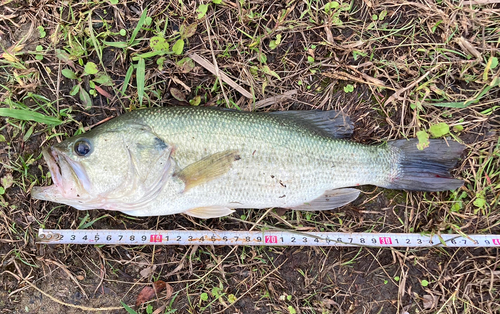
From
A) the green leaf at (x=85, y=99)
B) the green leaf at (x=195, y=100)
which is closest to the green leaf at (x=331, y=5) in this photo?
the green leaf at (x=195, y=100)

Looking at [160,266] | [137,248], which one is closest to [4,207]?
[137,248]

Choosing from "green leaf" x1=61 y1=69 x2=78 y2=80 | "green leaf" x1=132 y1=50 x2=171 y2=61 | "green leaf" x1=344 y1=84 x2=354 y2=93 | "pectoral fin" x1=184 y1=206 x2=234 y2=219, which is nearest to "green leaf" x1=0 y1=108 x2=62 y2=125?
"green leaf" x1=61 y1=69 x2=78 y2=80

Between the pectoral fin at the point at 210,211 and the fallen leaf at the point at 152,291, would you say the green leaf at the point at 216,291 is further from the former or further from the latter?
the pectoral fin at the point at 210,211

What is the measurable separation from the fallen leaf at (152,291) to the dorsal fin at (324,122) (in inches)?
82.1

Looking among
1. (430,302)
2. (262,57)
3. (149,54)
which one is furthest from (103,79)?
(430,302)

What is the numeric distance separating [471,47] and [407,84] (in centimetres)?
75

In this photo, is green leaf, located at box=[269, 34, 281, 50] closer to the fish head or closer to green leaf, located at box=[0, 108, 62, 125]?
the fish head

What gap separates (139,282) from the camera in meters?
3.09

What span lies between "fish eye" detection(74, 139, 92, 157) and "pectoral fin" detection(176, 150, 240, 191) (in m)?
0.75

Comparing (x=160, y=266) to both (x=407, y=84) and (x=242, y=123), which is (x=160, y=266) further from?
(x=407, y=84)

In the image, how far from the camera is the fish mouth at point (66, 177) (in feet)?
8.27

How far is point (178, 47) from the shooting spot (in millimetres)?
3055

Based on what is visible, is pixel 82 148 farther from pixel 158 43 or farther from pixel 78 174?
pixel 158 43

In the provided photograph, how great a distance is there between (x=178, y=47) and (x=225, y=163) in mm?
1285
